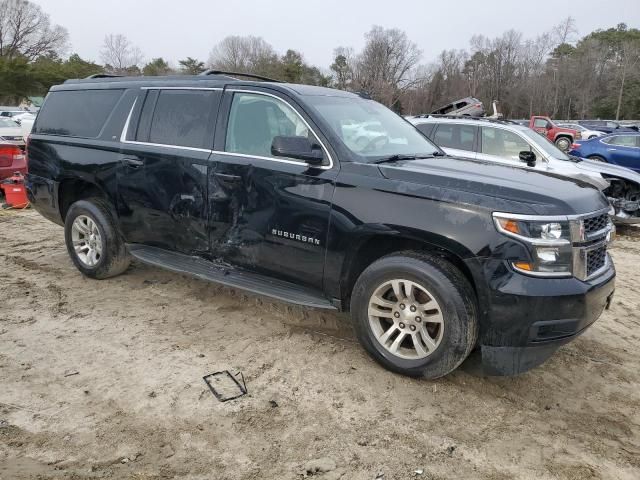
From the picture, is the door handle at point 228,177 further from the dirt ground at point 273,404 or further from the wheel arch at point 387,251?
the dirt ground at point 273,404

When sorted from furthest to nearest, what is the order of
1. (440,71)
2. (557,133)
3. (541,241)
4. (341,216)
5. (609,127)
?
(440,71) → (609,127) → (557,133) → (341,216) → (541,241)

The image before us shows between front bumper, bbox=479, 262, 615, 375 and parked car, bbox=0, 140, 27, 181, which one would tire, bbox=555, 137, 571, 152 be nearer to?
parked car, bbox=0, 140, 27, 181

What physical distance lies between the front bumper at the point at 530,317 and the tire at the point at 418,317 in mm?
159

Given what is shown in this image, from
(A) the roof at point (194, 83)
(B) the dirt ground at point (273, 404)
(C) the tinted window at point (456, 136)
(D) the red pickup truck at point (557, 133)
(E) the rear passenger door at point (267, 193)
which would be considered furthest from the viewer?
(D) the red pickup truck at point (557, 133)

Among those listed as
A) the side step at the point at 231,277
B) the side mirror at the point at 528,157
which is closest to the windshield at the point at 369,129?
the side step at the point at 231,277

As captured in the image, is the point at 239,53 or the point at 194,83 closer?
the point at 194,83

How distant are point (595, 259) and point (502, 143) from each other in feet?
17.9

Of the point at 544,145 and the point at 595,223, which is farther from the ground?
the point at 544,145

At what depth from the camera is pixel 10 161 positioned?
31.6 feet

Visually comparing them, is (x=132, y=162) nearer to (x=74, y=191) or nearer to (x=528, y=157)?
(x=74, y=191)

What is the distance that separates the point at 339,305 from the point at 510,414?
1322mm

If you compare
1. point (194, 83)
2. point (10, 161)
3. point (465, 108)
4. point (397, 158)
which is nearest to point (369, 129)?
point (397, 158)

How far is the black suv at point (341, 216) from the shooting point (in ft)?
9.80

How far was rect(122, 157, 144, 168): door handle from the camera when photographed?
4500 mm
